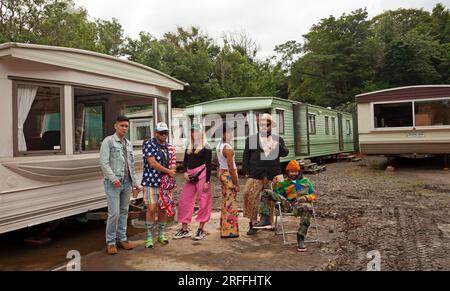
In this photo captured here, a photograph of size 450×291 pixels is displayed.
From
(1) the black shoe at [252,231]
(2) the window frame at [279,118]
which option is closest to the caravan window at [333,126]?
(2) the window frame at [279,118]

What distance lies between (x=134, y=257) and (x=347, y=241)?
9.15 ft

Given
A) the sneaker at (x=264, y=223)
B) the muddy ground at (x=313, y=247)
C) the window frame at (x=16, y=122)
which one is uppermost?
the window frame at (x=16, y=122)

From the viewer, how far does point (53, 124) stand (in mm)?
4996

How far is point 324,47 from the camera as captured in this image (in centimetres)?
3045

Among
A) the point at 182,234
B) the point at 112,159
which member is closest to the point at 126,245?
the point at 182,234

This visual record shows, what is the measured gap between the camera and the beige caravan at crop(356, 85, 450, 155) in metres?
12.1

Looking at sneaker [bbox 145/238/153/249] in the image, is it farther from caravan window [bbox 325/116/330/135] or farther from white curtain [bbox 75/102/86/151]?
caravan window [bbox 325/116/330/135]

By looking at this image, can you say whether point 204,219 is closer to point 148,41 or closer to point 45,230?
point 45,230

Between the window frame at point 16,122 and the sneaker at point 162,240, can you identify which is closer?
the window frame at point 16,122

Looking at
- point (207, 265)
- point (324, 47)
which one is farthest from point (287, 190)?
point (324, 47)

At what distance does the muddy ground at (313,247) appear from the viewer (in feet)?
13.8

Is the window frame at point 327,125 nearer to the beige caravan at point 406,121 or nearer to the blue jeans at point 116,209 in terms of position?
the beige caravan at point 406,121

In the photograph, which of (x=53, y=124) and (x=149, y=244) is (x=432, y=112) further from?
(x=53, y=124)

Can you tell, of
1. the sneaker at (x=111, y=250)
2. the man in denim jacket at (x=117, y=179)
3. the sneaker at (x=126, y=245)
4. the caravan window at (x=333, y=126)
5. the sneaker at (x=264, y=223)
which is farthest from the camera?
the caravan window at (x=333, y=126)
